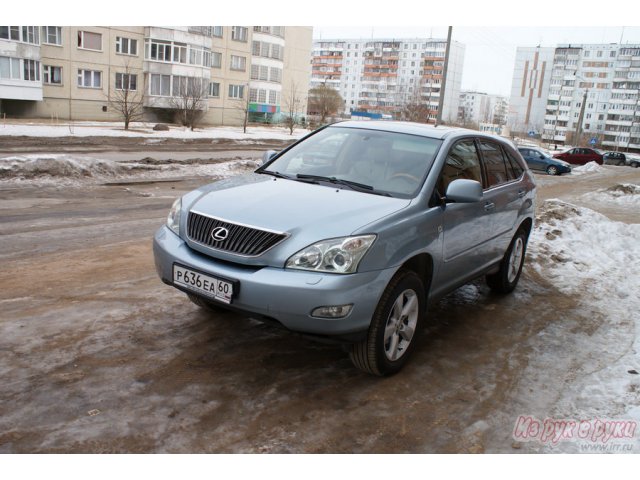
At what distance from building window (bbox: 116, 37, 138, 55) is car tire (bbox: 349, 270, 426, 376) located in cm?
4675

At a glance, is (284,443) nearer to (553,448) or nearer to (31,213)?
(553,448)

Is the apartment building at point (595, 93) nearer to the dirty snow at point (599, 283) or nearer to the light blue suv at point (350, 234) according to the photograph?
the dirty snow at point (599, 283)

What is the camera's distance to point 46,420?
3111 millimetres

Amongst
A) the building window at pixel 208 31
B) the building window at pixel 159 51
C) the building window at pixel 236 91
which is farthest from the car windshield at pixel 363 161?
the building window at pixel 236 91

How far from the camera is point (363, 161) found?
4.62 meters

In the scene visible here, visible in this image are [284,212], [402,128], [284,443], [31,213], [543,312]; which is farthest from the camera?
[31,213]

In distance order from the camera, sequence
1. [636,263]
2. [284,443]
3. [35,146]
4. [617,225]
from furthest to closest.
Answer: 1. [35,146]
2. [617,225]
3. [636,263]
4. [284,443]

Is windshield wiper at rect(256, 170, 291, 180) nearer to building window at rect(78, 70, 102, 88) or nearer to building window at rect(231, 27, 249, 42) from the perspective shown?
building window at rect(78, 70, 102, 88)

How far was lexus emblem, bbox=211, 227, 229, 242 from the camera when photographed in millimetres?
3660

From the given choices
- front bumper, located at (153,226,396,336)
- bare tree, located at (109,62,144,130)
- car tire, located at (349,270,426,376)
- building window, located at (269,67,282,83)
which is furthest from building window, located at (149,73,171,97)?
front bumper, located at (153,226,396,336)

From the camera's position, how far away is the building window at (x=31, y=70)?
3866 centimetres

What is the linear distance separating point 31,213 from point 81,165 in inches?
172

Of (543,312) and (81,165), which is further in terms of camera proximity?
(81,165)

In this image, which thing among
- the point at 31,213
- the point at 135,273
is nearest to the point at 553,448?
the point at 135,273
